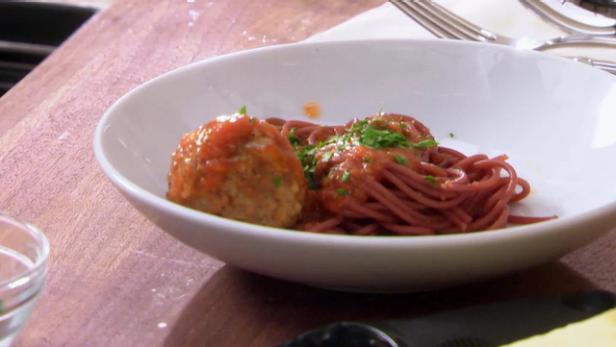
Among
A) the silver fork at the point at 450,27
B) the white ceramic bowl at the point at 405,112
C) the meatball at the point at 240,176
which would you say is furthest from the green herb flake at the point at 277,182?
the silver fork at the point at 450,27

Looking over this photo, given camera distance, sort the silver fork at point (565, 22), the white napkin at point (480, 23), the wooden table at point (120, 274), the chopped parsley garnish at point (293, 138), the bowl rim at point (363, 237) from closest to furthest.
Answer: the bowl rim at point (363, 237) → the wooden table at point (120, 274) → the chopped parsley garnish at point (293, 138) → the silver fork at point (565, 22) → the white napkin at point (480, 23)

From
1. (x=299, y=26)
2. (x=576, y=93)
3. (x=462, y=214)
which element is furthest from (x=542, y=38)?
(x=462, y=214)

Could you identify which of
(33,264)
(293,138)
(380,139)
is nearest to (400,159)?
(380,139)

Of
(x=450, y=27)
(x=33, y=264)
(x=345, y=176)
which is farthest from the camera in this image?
(x=450, y=27)

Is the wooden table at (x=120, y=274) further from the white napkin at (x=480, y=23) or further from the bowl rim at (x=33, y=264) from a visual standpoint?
the white napkin at (x=480, y=23)

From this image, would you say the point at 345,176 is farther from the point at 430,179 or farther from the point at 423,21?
the point at 423,21
